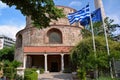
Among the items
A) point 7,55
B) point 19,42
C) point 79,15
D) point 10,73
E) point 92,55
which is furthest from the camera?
point 7,55

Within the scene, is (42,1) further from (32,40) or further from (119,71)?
(32,40)

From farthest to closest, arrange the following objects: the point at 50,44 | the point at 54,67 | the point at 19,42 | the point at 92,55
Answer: the point at 19,42
the point at 54,67
the point at 50,44
the point at 92,55

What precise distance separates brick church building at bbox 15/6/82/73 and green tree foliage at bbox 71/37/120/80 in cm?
812

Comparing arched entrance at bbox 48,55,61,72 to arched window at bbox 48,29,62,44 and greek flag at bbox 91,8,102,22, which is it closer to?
arched window at bbox 48,29,62,44

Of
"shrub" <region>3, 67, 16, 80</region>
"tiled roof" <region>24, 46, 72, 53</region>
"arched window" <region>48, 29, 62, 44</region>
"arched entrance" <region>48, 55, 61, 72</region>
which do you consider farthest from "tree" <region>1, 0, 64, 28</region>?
"arched window" <region>48, 29, 62, 44</region>

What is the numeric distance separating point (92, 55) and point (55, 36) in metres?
20.6

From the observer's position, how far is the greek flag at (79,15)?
20.4m

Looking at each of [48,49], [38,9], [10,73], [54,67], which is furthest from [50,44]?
[38,9]

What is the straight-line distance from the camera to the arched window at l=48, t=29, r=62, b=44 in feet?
128

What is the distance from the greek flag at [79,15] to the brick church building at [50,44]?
14896mm

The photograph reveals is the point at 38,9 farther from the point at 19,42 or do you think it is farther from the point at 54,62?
the point at 19,42

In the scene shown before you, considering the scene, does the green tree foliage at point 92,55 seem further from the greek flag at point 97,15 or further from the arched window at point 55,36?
the arched window at point 55,36

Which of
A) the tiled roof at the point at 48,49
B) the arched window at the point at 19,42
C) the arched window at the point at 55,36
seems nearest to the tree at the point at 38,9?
the tiled roof at the point at 48,49

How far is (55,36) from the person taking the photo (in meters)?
39.9
